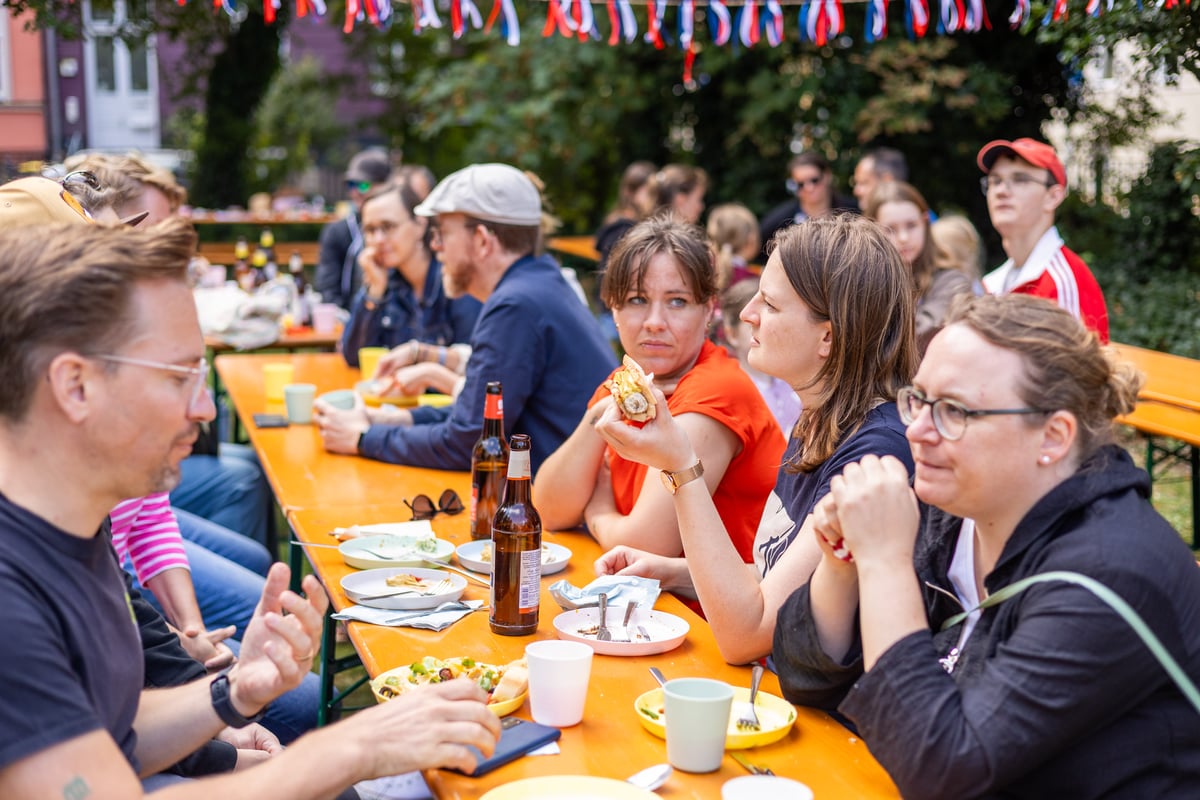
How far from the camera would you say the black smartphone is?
1925 mm

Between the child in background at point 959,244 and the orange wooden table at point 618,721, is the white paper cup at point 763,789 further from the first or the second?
the child in background at point 959,244

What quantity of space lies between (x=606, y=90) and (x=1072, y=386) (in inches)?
484

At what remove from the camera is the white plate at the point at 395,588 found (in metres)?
2.65

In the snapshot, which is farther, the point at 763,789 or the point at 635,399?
the point at 635,399

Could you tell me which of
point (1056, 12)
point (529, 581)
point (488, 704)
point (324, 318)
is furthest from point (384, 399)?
point (1056, 12)

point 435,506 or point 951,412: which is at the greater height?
point 951,412

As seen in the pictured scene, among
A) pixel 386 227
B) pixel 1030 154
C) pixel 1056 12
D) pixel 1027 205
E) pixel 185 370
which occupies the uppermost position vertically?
pixel 1056 12

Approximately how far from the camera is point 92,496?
1.67 metres

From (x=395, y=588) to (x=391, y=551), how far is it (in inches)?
11.0

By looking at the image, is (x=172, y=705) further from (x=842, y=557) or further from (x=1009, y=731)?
(x=1009, y=731)

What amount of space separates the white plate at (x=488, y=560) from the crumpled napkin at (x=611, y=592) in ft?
0.62

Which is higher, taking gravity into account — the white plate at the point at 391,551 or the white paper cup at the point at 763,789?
the white plate at the point at 391,551

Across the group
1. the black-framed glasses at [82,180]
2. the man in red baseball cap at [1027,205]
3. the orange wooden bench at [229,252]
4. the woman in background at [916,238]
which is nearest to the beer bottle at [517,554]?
the black-framed glasses at [82,180]

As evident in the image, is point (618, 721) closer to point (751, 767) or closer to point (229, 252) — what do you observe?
point (751, 767)
